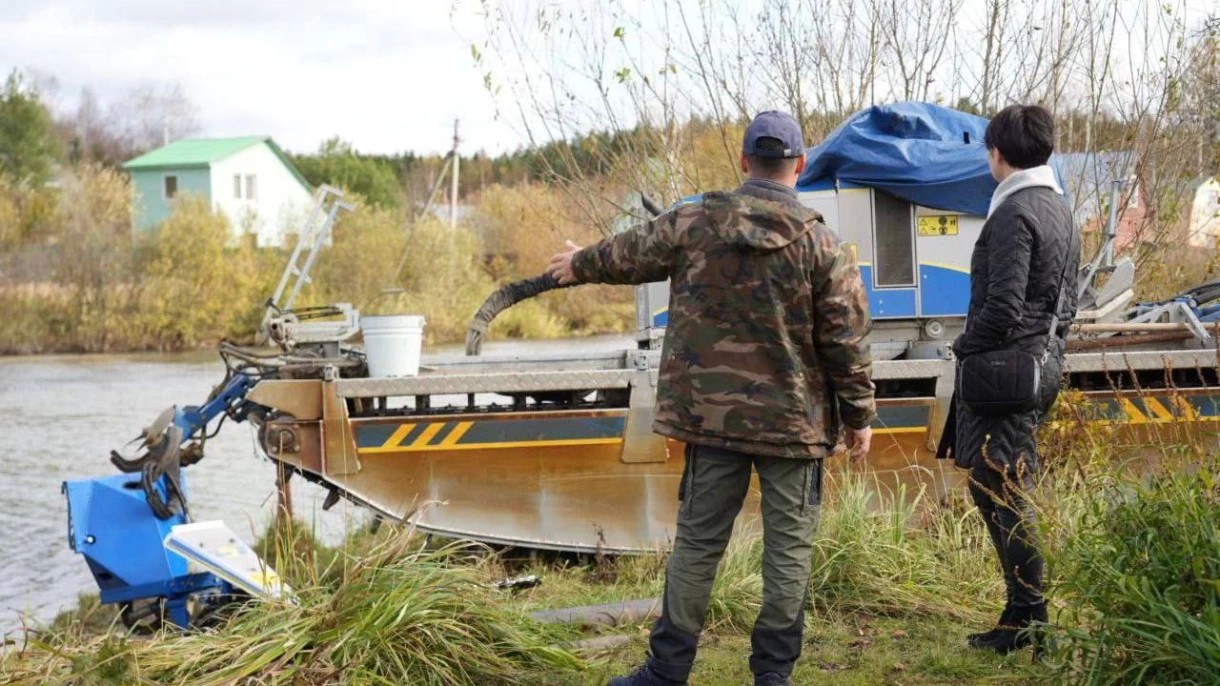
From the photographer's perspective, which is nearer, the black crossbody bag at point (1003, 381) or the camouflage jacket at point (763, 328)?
the camouflage jacket at point (763, 328)

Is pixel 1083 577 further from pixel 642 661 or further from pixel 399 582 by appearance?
pixel 399 582

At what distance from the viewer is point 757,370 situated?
13.7 feet

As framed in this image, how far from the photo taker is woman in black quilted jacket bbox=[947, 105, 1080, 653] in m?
4.61

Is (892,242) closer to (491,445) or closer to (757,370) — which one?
(491,445)

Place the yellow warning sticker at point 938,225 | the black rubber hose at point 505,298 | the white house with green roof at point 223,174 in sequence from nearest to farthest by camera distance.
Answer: the black rubber hose at point 505,298 < the yellow warning sticker at point 938,225 < the white house with green roof at point 223,174

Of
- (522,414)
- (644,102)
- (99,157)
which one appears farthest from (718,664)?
(99,157)

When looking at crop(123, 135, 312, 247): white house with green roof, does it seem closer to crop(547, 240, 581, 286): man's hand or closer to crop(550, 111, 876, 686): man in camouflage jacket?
crop(547, 240, 581, 286): man's hand

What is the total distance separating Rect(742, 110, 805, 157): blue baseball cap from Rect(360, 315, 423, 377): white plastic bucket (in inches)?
153

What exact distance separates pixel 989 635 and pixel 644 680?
1392mm

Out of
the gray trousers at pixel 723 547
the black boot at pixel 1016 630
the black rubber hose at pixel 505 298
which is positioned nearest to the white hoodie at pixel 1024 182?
the gray trousers at pixel 723 547

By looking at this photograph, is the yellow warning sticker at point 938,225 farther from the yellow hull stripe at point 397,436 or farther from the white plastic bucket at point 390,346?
the yellow hull stripe at point 397,436

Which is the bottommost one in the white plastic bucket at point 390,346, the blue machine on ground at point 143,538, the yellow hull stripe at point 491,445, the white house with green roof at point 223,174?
the blue machine on ground at point 143,538

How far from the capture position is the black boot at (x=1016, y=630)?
476cm

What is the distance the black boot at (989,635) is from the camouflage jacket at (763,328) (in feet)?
3.60
